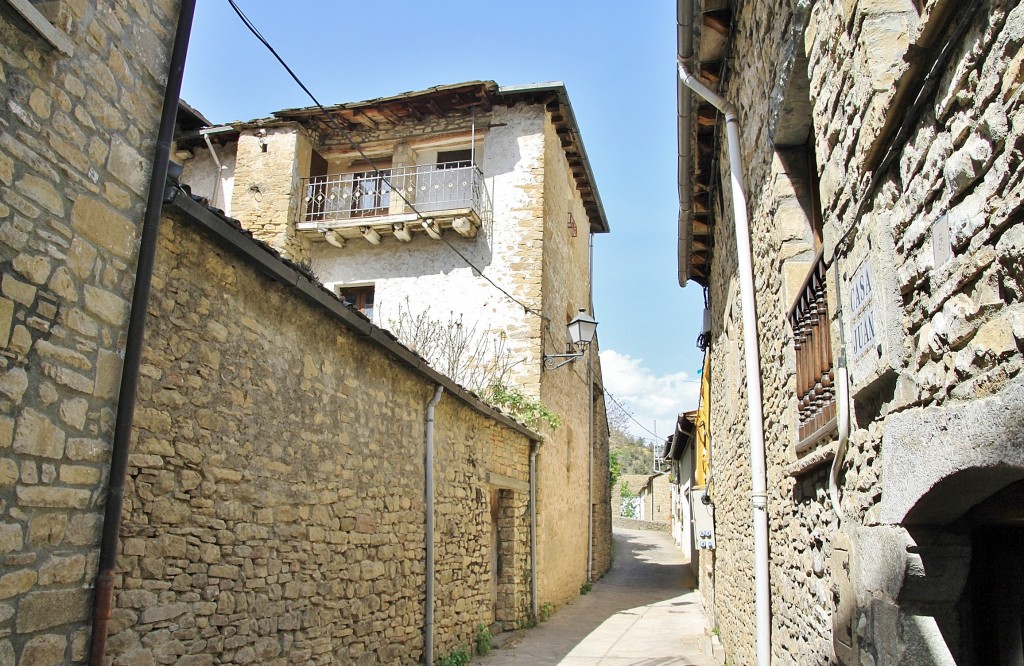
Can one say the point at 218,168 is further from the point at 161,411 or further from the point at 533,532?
the point at 161,411

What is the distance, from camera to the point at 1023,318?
5.64 ft

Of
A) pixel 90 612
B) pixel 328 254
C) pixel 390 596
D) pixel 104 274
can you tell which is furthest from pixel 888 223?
pixel 328 254

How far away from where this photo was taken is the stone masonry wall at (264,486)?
13.0 feet

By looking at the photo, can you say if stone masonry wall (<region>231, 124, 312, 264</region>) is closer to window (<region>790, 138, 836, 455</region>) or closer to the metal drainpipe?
the metal drainpipe

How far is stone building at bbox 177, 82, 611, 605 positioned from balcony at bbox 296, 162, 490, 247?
25 mm

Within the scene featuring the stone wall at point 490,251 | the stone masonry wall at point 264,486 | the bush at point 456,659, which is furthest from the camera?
the stone wall at point 490,251

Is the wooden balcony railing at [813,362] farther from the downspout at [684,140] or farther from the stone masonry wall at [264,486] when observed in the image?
the stone masonry wall at [264,486]

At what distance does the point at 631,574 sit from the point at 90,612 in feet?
51.6

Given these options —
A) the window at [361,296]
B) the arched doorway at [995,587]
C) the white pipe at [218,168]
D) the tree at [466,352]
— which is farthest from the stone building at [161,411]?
the white pipe at [218,168]

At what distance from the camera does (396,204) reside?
42.1 feet

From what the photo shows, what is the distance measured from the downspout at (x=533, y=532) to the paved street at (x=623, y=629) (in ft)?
0.93

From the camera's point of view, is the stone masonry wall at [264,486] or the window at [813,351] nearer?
the window at [813,351]

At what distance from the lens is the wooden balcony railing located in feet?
11.5

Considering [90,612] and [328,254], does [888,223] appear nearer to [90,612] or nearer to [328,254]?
[90,612]
